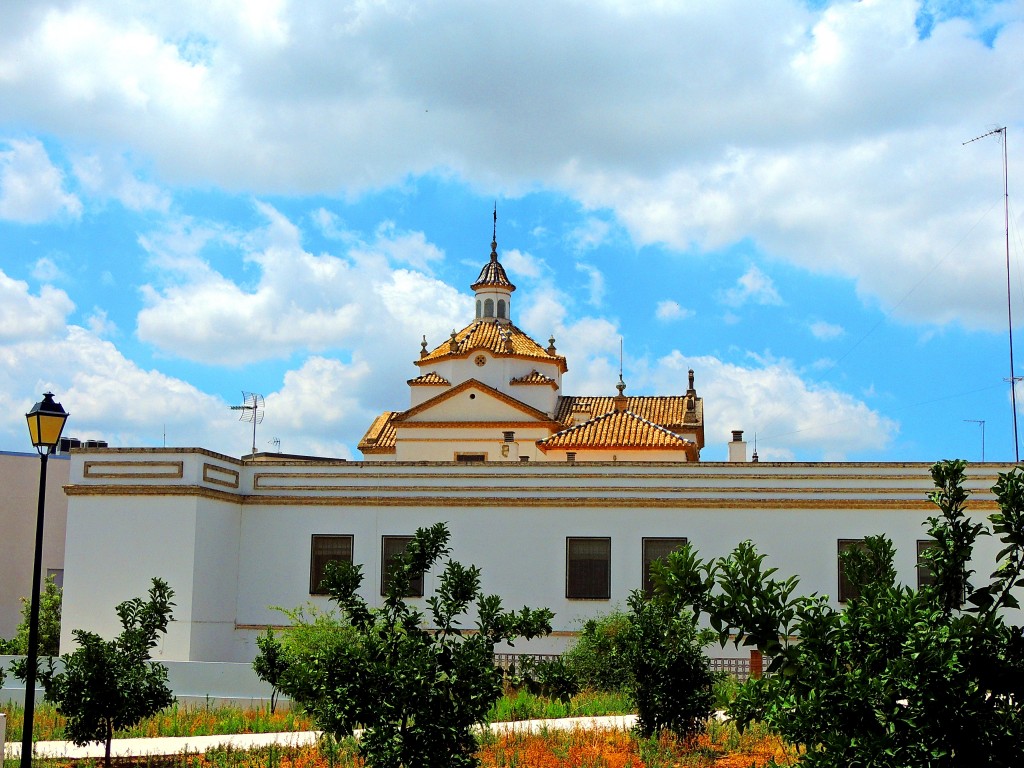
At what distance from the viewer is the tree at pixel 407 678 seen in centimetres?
969

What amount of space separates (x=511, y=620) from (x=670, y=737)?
15.4 feet

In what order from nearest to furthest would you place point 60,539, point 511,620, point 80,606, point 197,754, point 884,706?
point 884,706 → point 511,620 → point 197,754 → point 80,606 → point 60,539

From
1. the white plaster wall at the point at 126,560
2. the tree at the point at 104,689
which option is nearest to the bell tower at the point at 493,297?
the white plaster wall at the point at 126,560

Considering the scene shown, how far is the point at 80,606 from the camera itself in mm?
23453

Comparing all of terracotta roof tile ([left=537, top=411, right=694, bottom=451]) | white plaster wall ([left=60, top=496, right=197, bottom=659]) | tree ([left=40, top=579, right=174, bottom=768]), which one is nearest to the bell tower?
terracotta roof tile ([left=537, top=411, right=694, bottom=451])

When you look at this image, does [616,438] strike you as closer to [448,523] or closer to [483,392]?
[483,392]

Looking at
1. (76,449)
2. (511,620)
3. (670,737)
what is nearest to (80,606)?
(76,449)

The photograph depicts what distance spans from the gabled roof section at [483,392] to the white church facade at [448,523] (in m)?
10.4

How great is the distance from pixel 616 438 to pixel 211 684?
13772 millimetres

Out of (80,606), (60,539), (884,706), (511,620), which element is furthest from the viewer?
(60,539)

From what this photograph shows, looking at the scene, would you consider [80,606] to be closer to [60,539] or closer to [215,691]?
[215,691]

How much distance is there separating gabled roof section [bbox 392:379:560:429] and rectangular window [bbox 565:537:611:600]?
1142cm

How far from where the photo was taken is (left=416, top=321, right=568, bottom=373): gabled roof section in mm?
37219

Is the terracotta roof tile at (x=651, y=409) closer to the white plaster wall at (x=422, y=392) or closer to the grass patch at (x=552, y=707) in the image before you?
the white plaster wall at (x=422, y=392)
